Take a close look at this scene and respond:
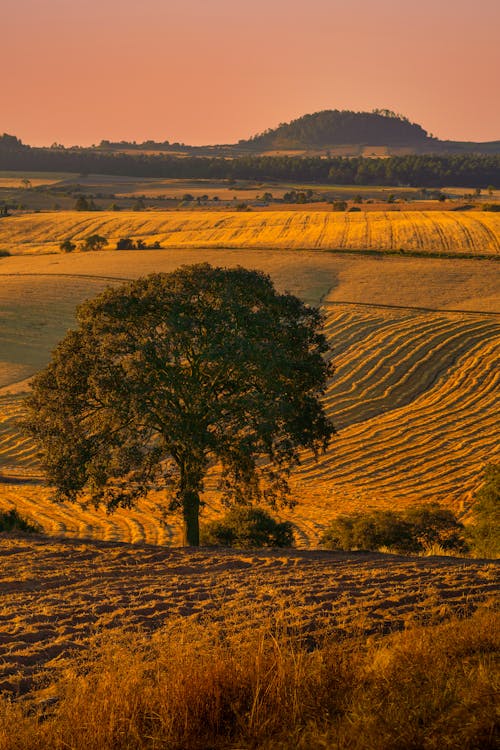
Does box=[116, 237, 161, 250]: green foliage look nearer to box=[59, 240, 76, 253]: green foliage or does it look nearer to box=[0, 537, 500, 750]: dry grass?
box=[59, 240, 76, 253]: green foliage

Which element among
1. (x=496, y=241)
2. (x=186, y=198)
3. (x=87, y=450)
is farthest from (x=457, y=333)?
(x=186, y=198)

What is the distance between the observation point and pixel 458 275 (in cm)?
8131

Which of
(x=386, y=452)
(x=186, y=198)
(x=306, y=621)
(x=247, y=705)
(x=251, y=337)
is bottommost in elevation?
(x=386, y=452)

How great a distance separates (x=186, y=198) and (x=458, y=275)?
101 metres

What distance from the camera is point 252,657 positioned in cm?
774

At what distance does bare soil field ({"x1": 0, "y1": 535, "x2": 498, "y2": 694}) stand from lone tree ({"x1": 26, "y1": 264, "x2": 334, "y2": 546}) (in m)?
3.62

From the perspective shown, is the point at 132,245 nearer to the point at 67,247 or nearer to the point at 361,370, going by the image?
the point at 67,247

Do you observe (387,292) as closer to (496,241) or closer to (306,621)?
(496,241)

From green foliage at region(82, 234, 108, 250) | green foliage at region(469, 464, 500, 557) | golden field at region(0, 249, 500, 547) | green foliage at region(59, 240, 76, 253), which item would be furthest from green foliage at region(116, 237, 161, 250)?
green foliage at region(469, 464, 500, 557)

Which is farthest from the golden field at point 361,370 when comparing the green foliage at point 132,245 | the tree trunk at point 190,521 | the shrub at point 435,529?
the green foliage at point 132,245

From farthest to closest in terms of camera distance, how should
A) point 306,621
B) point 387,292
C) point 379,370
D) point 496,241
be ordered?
point 496,241
point 387,292
point 379,370
point 306,621

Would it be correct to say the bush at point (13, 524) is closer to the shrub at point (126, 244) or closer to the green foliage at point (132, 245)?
the green foliage at point (132, 245)

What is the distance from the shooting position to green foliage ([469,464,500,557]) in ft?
72.4

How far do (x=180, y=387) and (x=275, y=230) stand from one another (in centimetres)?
9099
